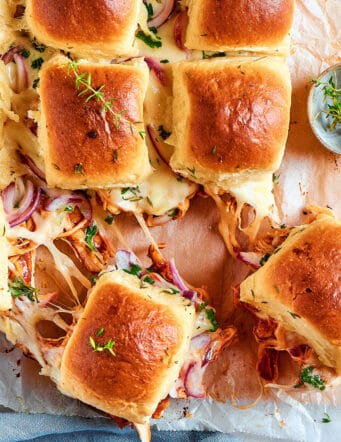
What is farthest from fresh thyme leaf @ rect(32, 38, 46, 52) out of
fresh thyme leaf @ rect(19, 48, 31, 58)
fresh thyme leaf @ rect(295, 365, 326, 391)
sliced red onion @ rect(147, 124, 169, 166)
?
fresh thyme leaf @ rect(295, 365, 326, 391)

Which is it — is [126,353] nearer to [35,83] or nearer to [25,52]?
[35,83]

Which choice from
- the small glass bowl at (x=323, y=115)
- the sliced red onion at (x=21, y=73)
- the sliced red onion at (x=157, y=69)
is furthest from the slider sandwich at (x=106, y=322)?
the small glass bowl at (x=323, y=115)

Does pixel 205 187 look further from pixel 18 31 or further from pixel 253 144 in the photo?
pixel 18 31

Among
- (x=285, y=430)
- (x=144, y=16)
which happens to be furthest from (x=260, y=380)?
(x=144, y=16)

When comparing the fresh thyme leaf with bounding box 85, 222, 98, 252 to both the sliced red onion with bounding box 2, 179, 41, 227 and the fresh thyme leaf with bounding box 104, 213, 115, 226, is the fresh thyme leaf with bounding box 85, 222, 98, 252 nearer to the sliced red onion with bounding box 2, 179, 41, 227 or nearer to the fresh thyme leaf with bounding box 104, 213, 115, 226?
the fresh thyme leaf with bounding box 104, 213, 115, 226

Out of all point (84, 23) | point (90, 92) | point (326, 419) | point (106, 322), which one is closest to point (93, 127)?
point (90, 92)

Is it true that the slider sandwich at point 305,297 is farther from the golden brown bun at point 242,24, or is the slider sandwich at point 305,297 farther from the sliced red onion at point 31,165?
the sliced red onion at point 31,165
